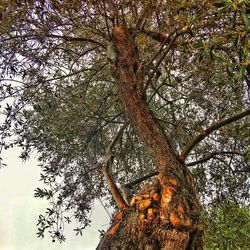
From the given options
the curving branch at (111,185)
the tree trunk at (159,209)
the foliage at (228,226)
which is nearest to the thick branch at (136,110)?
the tree trunk at (159,209)

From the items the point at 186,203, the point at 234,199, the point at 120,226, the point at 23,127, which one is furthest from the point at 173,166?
the point at 23,127

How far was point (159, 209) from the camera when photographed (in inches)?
158

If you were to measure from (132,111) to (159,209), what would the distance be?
1.35 meters

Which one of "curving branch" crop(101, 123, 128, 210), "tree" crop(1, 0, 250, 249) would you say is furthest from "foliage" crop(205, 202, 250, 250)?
"curving branch" crop(101, 123, 128, 210)

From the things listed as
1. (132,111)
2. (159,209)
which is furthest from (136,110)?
(159,209)

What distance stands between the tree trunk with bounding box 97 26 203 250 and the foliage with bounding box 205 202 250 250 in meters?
2.67

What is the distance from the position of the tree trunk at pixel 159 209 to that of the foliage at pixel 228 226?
267 centimetres

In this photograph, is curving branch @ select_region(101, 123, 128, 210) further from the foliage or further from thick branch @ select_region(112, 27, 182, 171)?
the foliage

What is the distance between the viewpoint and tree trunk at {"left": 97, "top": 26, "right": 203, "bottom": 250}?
12.5ft

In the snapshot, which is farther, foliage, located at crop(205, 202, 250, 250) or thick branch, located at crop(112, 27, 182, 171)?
foliage, located at crop(205, 202, 250, 250)

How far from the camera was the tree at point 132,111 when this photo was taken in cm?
408

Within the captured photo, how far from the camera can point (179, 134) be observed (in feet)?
24.4

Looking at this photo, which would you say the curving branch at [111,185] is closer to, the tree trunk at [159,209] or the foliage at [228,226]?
the tree trunk at [159,209]

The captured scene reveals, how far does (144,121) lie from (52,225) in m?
3.12
